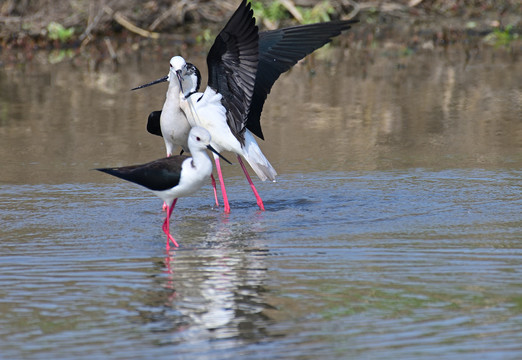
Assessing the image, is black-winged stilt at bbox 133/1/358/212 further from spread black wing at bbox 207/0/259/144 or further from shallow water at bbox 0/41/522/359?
shallow water at bbox 0/41/522/359

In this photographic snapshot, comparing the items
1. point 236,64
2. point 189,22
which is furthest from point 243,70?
point 189,22

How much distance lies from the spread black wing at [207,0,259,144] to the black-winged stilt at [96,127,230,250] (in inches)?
41.2

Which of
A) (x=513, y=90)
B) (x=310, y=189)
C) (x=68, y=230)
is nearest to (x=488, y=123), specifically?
(x=513, y=90)

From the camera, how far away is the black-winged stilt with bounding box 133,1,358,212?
6.69m

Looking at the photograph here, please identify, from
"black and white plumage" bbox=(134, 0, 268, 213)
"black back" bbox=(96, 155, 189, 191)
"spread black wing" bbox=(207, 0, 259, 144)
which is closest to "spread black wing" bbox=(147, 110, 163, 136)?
"black and white plumage" bbox=(134, 0, 268, 213)

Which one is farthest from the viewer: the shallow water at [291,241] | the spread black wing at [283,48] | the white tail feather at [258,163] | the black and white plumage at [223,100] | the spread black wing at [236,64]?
the spread black wing at [283,48]

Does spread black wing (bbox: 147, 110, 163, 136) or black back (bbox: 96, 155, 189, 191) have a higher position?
spread black wing (bbox: 147, 110, 163, 136)

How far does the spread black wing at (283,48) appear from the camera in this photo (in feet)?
24.9

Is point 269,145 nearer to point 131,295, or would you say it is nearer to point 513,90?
point 513,90

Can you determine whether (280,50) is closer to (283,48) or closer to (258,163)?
(283,48)

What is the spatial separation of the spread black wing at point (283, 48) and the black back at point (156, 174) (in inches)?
71.3

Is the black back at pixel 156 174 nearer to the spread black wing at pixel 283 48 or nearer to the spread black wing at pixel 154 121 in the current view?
the spread black wing at pixel 154 121

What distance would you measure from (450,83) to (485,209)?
18.8 feet

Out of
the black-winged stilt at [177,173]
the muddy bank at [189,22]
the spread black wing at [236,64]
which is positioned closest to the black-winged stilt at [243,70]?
the spread black wing at [236,64]
